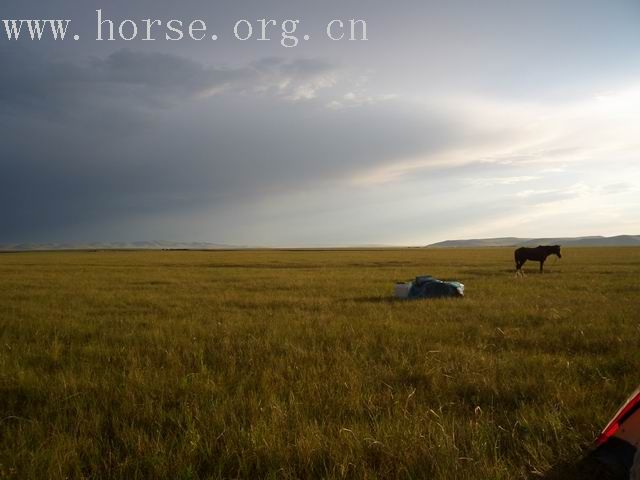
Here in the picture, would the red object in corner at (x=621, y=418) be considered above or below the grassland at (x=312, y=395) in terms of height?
above

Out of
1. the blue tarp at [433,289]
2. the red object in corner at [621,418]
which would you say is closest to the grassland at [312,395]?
the red object in corner at [621,418]

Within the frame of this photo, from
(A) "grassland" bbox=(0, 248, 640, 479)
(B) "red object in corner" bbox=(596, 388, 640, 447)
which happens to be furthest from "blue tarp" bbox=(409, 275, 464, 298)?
(B) "red object in corner" bbox=(596, 388, 640, 447)

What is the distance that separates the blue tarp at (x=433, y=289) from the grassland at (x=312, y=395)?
3.89m

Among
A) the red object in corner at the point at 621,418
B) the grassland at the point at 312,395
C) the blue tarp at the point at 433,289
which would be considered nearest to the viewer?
the red object in corner at the point at 621,418

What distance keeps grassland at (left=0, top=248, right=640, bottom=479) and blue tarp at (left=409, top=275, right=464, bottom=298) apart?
3888 mm

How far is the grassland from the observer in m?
3.34

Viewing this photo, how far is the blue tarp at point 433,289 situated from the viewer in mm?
14047

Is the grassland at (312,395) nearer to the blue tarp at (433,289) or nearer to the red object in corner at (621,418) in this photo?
the red object in corner at (621,418)

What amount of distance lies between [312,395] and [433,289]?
10.3 meters

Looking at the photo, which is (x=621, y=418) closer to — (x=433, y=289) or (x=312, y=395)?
(x=312, y=395)

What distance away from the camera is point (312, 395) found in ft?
15.4

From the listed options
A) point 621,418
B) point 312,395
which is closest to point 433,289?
point 312,395

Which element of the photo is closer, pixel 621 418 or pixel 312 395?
pixel 621 418

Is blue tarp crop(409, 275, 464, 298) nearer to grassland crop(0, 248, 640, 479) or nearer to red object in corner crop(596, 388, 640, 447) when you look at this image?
grassland crop(0, 248, 640, 479)
